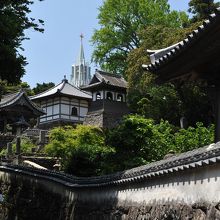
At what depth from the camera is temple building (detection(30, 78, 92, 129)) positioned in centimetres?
5141

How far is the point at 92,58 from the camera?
54344 mm

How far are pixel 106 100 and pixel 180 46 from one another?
40284mm

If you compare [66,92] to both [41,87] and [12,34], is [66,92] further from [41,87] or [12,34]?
[12,34]

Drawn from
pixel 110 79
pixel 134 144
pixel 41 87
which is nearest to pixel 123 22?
pixel 110 79

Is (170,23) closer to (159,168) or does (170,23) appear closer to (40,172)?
(40,172)

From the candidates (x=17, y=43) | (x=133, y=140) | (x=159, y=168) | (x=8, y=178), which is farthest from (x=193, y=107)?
(x=159, y=168)

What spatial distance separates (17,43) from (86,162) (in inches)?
316

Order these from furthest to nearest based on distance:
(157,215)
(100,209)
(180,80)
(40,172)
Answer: (40,172)
(100,209)
(180,80)
(157,215)

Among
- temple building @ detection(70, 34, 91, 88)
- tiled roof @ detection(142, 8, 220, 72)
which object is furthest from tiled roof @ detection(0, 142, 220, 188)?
temple building @ detection(70, 34, 91, 88)

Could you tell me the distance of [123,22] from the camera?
52.2 metres

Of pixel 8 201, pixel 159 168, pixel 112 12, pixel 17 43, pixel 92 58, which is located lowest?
pixel 8 201

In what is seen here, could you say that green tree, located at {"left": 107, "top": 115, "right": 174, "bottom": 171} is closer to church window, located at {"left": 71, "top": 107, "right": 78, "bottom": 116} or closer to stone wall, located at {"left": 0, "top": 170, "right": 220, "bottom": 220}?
stone wall, located at {"left": 0, "top": 170, "right": 220, "bottom": 220}

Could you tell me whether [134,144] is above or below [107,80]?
below

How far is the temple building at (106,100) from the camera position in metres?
49.7
